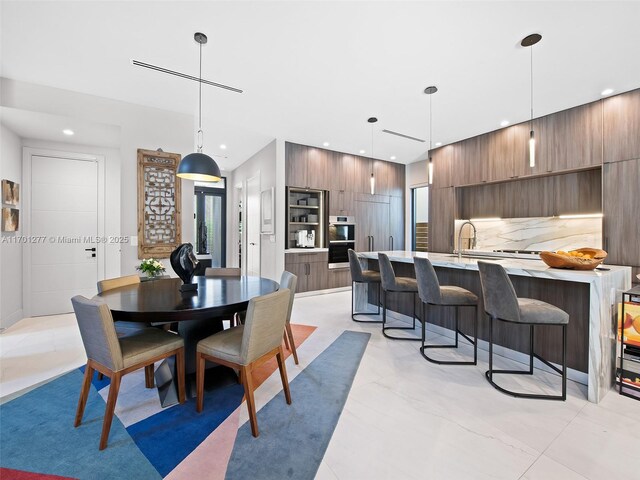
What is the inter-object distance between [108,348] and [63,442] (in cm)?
63

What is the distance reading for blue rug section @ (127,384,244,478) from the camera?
1.62 meters

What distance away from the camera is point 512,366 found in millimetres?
2693

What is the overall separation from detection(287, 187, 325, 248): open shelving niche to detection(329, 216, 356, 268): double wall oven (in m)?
0.22

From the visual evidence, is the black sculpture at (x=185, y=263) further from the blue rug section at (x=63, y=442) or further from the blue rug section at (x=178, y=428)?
the blue rug section at (x=63, y=442)

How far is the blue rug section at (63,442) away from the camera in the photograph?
5.04 ft

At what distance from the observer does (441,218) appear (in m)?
5.98

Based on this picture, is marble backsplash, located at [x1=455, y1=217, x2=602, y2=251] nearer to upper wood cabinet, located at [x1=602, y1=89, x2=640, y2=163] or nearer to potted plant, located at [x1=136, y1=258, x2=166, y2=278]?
upper wood cabinet, located at [x1=602, y1=89, x2=640, y2=163]

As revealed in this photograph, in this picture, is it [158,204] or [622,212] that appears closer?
[622,212]

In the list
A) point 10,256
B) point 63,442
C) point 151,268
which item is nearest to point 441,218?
point 151,268

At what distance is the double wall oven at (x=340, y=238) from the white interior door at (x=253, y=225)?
5.28 ft

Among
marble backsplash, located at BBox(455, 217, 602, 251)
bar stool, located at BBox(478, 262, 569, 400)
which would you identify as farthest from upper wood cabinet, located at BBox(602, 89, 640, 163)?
bar stool, located at BBox(478, 262, 569, 400)

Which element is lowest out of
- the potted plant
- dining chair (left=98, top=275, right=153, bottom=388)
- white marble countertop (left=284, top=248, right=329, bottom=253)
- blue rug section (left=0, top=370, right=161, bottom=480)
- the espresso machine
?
blue rug section (left=0, top=370, right=161, bottom=480)

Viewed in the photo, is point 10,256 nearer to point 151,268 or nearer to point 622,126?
point 151,268

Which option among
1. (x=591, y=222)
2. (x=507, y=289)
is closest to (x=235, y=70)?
(x=507, y=289)
